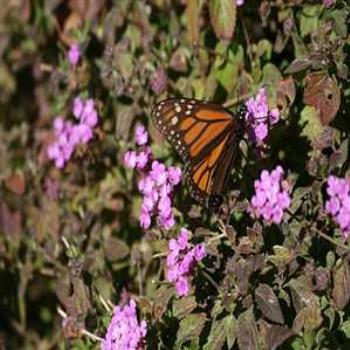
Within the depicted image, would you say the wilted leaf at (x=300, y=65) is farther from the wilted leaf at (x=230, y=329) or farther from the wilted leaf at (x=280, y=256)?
the wilted leaf at (x=230, y=329)

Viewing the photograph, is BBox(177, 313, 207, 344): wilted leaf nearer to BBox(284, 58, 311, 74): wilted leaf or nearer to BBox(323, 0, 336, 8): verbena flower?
BBox(284, 58, 311, 74): wilted leaf

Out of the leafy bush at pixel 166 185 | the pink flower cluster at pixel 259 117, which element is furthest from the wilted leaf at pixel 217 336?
the pink flower cluster at pixel 259 117

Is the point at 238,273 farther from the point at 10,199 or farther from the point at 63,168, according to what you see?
the point at 10,199

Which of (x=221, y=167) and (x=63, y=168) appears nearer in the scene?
(x=221, y=167)

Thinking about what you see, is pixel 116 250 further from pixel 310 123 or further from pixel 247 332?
pixel 247 332

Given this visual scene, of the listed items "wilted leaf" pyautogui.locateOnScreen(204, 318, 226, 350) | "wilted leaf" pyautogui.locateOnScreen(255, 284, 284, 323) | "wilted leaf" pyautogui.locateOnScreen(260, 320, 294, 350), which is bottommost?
"wilted leaf" pyautogui.locateOnScreen(204, 318, 226, 350)

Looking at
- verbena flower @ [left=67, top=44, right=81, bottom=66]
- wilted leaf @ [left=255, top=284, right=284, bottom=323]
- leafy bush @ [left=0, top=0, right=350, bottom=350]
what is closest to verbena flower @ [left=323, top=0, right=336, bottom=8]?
leafy bush @ [left=0, top=0, right=350, bottom=350]

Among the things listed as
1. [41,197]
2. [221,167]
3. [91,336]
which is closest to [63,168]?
[41,197]

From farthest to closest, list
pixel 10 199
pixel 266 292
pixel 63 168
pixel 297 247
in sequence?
1. pixel 10 199
2. pixel 63 168
3. pixel 297 247
4. pixel 266 292
